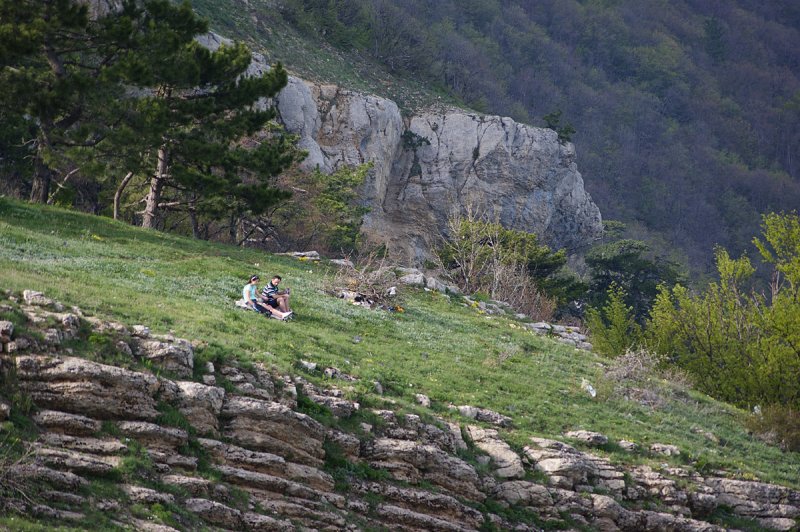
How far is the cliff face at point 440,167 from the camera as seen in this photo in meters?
65.1

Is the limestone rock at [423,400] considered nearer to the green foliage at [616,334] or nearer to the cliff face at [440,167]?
the green foliage at [616,334]

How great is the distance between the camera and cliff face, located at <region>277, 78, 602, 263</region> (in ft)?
214

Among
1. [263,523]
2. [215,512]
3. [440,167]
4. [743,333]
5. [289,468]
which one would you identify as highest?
[440,167]

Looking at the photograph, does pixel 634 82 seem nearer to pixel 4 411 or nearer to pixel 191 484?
pixel 191 484

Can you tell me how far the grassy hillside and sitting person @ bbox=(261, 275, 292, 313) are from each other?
54 centimetres

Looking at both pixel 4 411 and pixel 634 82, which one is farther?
pixel 634 82

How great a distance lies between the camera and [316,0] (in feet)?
267

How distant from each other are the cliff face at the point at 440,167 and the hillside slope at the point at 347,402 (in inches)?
1515

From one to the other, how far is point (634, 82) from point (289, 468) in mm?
143303

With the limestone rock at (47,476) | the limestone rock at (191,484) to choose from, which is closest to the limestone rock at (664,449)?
the limestone rock at (191,484)

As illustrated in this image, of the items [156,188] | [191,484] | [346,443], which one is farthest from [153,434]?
[156,188]

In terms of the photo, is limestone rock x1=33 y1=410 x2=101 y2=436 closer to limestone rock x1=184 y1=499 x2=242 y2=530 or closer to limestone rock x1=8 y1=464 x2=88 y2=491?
limestone rock x1=8 y1=464 x2=88 y2=491

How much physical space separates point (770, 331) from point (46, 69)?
85.9 feet

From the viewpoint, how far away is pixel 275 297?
21.5 m
